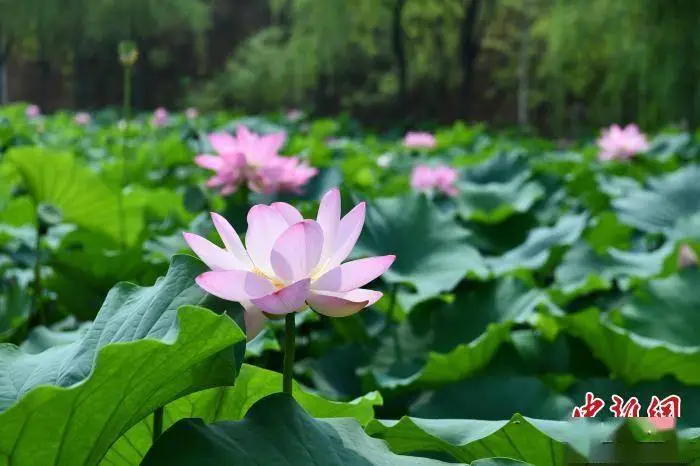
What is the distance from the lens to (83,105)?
17453 millimetres

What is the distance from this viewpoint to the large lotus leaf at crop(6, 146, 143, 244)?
144 cm

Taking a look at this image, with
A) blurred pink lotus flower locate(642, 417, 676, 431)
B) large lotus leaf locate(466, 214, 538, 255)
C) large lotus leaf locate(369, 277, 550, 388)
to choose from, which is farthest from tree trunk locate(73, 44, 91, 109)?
blurred pink lotus flower locate(642, 417, 676, 431)

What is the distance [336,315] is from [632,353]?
0.65 m

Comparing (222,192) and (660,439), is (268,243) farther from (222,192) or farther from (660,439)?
(222,192)

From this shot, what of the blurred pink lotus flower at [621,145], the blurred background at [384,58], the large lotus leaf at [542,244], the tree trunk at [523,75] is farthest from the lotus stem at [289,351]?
the tree trunk at [523,75]

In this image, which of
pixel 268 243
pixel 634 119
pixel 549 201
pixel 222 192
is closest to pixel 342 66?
pixel 634 119

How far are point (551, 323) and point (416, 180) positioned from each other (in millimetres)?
1089

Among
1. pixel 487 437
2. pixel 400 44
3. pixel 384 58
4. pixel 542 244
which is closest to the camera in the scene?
pixel 487 437

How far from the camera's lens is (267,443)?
1.51 feet

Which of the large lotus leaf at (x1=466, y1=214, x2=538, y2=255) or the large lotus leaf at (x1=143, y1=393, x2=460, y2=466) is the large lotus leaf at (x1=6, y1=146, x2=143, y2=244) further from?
the large lotus leaf at (x1=143, y1=393, x2=460, y2=466)

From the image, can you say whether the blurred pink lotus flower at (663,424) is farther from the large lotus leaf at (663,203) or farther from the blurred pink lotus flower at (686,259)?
the large lotus leaf at (663,203)

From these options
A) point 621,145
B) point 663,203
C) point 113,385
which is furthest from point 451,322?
point 621,145

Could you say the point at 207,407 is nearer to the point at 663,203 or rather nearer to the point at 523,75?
the point at 663,203

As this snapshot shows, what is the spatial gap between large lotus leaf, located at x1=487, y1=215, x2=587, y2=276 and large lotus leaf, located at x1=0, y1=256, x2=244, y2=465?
1201 millimetres
